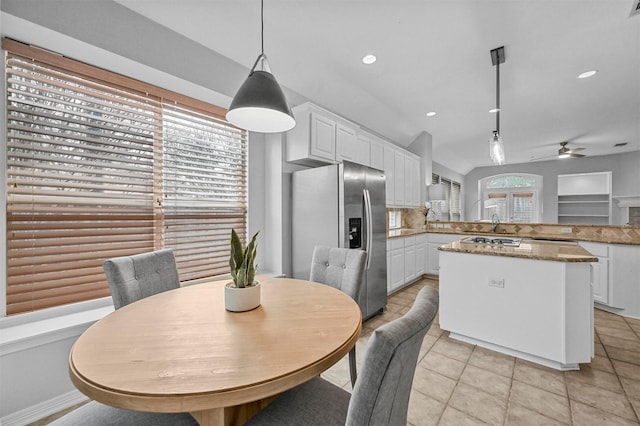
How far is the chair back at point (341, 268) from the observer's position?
1.77 meters

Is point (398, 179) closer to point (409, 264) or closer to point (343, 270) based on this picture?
point (409, 264)

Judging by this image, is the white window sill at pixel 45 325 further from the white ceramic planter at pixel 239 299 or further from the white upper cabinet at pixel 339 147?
the white upper cabinet at pixel 339 147

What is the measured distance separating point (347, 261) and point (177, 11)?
2.31 metres

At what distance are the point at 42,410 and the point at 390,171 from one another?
14.2ft

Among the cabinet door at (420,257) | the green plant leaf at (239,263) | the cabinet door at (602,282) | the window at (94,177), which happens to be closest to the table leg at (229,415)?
the green plant leaf at (239,263)

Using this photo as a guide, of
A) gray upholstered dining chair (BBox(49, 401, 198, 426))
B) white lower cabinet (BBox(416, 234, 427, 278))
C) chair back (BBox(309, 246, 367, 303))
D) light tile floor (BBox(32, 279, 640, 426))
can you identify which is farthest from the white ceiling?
light tile floor (BBox(32, 279, 640, 426))

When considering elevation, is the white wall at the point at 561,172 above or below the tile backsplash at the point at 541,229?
above

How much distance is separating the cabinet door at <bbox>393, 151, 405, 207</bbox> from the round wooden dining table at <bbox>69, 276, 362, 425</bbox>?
11.1 feet

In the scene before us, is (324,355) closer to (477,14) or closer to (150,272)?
(150,272)

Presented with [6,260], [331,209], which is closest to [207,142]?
[331,209]

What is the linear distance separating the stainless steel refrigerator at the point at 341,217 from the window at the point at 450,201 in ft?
14.6

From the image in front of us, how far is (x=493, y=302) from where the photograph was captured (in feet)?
7.36

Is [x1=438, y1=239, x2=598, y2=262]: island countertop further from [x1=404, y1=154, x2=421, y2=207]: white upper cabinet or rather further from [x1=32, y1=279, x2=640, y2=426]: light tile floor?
[x1=404, y1=154, x2=421, y2=207]: white upper cabinet

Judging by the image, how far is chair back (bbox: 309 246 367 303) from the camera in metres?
1.77
